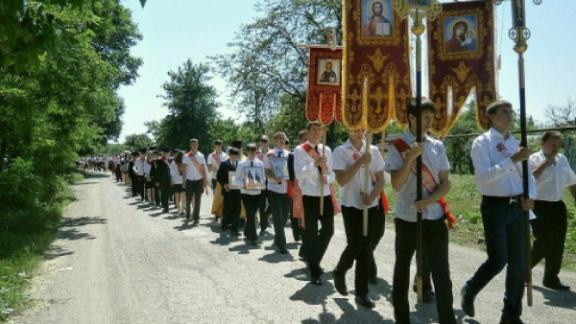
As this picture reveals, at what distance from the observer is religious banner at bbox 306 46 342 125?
775 cm

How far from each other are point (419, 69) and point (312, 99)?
3.25m

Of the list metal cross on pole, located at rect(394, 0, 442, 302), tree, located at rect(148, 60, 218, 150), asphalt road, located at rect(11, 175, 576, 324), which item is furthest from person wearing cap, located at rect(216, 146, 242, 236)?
tree, located at rect(148, 60, 218, 150)

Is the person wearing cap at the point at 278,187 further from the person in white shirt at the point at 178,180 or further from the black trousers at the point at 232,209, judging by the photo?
the person in white shirt at the point at 178,180

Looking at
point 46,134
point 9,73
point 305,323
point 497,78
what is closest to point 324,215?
point 305,323

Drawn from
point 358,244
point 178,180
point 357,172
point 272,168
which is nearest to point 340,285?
point 358,244

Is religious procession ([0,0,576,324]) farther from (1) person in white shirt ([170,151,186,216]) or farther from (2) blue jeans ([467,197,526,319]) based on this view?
(1) person in white shirt ([170,151,186,216])

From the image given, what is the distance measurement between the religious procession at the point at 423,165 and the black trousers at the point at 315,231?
0.04 ft

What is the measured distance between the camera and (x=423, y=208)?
14.3ft

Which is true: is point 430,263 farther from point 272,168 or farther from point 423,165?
point 272,168

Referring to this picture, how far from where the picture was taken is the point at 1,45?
457cm

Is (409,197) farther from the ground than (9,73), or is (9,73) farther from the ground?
(9,73)

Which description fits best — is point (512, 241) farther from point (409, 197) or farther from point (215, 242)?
point (215, 242)

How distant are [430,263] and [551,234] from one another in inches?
111

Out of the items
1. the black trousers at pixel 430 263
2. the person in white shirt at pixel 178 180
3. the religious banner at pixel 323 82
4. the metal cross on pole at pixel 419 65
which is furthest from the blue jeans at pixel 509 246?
the person in white shirt at pixel 178 180
